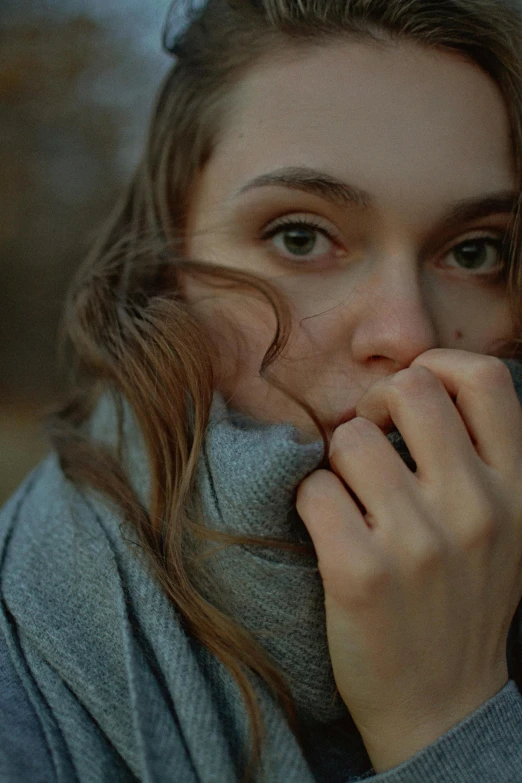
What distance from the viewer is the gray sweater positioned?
2.91 feet

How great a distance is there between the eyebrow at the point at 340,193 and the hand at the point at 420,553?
0.87ft

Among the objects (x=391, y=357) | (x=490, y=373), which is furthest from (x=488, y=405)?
(x=391, y=357)

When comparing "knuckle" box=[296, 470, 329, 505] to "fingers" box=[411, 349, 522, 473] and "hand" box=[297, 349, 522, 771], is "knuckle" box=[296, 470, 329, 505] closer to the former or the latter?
"hand" box=[297, 349, 522, 771]

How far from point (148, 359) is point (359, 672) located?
1.83 ft

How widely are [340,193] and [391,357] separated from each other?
0.26 meters

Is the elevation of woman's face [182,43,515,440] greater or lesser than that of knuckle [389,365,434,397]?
greater

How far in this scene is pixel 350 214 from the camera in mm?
1068

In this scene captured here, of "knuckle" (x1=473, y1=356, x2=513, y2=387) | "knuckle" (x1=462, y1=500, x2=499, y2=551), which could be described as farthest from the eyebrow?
"knuckle" (x1=462, y1=500, x2=499, y2=551)

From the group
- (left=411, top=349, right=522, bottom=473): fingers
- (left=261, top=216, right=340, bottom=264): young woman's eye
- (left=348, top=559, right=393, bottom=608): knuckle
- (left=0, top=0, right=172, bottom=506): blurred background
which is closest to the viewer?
(left=348, top=559, right=393, bottom=608): knuckle

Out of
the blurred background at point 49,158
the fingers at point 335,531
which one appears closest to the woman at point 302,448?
the fingers at point 335,531

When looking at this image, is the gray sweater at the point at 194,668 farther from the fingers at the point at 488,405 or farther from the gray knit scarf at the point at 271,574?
the fingers at the point at 488,405

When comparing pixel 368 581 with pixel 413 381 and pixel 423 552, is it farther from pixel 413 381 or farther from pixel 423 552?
pixel 413 381

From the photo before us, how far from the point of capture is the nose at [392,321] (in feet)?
3.37

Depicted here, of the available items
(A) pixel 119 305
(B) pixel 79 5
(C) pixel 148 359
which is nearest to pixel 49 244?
(B) pixel 79 5
